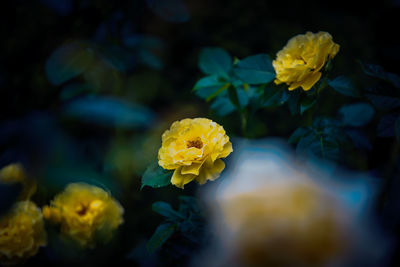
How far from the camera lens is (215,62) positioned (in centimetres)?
101

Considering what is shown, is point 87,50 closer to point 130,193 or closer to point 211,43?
point 130,193

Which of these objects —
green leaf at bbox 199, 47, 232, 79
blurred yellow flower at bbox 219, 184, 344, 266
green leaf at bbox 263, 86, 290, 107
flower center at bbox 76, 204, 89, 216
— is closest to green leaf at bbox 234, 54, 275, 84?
green leaf at bbox 263, 86, 290, 107

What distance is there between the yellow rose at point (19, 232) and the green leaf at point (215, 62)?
1.96ft

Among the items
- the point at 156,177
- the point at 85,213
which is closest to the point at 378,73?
the point at 156,177

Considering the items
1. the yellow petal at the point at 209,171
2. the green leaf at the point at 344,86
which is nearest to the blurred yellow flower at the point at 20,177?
the yellow petal at the point at 209,171

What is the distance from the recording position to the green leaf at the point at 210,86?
3.01ft

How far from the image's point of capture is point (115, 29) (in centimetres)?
113

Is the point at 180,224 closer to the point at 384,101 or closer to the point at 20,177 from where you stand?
the point at 20,177

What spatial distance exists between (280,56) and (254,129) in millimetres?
318

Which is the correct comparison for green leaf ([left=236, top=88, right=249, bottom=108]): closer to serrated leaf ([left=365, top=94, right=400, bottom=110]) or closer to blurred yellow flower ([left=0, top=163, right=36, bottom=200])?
serrated leaf ([left=365, top=94, right=400, bottom=110])

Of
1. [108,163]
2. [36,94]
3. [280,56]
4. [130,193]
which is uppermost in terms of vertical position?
[36,94]

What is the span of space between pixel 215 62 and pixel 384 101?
1.55 feet

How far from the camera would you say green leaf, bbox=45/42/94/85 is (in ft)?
3.30

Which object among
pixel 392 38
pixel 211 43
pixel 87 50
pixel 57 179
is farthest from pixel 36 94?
pixel 392 38
